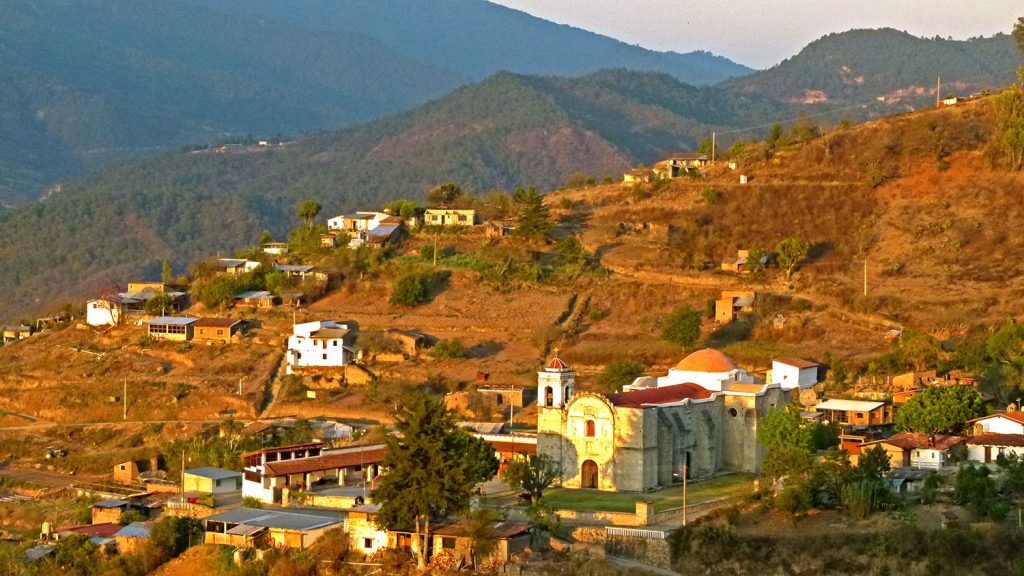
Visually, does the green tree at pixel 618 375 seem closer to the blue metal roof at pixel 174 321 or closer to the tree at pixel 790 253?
the tree at pixel 790 253

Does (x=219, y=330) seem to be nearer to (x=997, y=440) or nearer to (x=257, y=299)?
(x=257, y=299)

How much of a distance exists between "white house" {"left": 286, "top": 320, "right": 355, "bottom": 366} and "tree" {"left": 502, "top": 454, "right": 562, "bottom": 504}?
19.3 metres

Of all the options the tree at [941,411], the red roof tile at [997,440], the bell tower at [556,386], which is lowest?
the red roof tile at [997,440]

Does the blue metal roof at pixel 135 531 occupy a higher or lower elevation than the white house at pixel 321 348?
lower

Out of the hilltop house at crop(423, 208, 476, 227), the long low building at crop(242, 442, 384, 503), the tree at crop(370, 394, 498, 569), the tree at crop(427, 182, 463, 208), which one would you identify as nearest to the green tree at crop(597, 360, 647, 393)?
the long low building at crop(242, 442, 384, 503)

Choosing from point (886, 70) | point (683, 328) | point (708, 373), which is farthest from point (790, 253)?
point (886, 70)

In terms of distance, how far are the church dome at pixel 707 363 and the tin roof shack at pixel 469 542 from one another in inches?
442

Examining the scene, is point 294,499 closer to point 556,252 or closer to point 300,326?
point 300,326

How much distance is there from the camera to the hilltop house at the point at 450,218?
7369 centimetres

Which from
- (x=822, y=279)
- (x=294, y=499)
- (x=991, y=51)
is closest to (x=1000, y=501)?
(x=294, y=499)

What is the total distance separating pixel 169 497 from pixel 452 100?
120903 millimetres

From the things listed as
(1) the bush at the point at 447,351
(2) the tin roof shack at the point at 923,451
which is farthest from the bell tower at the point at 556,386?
(1) the bush at the point at 447,351

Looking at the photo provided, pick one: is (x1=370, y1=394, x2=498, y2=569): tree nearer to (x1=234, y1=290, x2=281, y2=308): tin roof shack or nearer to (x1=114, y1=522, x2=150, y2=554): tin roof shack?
(x1=114, y1=522, x2=150, y2=554): tin roof shack

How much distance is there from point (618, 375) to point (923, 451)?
1319cm
